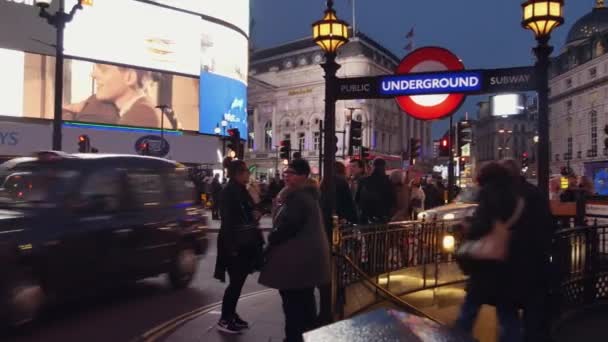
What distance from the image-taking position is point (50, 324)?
6.78 m

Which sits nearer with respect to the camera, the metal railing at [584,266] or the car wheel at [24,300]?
the car wheel at [24,300]

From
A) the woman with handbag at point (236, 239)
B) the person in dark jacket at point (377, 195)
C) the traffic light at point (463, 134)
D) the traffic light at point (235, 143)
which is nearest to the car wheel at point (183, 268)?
the woman with handbag at point (236, 239)

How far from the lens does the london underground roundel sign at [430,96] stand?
19.4 ft

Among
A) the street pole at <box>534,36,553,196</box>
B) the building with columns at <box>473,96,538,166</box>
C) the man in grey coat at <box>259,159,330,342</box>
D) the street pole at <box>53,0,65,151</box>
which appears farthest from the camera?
the building with columns at <box>473,96,538,166</box>

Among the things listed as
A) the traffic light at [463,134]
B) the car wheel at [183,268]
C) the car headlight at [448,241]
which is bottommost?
the car wheel at [183,268]

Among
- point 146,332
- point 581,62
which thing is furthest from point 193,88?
point 581,62

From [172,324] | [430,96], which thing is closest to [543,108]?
[430,96]

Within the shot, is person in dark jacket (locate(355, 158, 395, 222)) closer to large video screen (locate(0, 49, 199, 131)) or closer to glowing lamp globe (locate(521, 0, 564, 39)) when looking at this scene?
glowing lamp globe (locate(521, 0, 564, 39))

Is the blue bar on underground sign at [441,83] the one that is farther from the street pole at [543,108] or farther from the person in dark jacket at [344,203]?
the person in dark jacket at [344,203]

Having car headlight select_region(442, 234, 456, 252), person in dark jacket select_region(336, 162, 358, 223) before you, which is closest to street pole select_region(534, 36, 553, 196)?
car headlight select_region(442, 234, 456, 252)

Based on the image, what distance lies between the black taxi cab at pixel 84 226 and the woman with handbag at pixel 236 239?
5.79 feet

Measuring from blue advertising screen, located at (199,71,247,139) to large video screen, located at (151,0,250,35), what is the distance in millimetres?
4958

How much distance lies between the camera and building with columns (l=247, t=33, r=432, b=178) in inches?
3359

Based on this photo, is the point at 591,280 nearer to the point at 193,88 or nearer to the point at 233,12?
the point at 193,88
